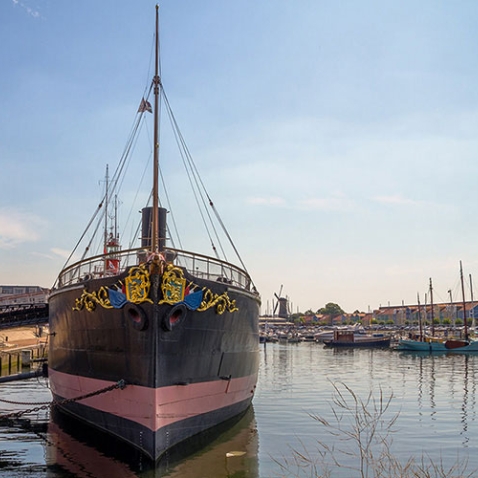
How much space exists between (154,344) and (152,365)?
48 cm

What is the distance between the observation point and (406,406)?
70.2 ft

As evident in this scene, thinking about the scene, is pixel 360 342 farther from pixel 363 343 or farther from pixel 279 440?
pixel 279 440

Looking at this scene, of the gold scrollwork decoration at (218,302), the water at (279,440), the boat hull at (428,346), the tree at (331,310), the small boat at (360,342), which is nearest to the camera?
the water at (279,440)

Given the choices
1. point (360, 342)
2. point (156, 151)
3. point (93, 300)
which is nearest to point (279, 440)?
point (93, 300)

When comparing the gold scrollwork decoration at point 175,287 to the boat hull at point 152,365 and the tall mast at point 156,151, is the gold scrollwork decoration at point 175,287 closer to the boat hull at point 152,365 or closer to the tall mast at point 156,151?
the boat hull at point 152,365

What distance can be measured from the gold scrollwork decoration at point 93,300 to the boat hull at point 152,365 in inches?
3.4

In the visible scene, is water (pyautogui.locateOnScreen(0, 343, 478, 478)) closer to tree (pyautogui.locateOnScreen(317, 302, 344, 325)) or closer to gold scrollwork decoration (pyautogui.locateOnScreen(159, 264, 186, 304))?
gold scrollwork decoration (pyautogui.locateOnScreen(159, 264, 186, 304))

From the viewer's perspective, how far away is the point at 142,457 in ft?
39.4

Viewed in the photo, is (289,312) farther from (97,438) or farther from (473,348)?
(97,438)

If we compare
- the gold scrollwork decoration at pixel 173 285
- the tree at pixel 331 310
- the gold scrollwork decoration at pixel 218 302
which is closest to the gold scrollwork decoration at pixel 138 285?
the gold scrollwork decoration at pixel 173 285

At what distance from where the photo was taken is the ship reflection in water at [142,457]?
11453 mm

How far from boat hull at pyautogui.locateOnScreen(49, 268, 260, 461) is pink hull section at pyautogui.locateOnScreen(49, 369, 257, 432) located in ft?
0.07

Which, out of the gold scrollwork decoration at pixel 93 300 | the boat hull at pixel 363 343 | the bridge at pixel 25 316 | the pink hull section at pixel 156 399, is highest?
the gold scrollwork decoration at pixel 93 300

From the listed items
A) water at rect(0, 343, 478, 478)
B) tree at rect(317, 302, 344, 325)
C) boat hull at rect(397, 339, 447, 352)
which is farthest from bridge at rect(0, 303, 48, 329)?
tree at rect(317, 302, 344, 325)
